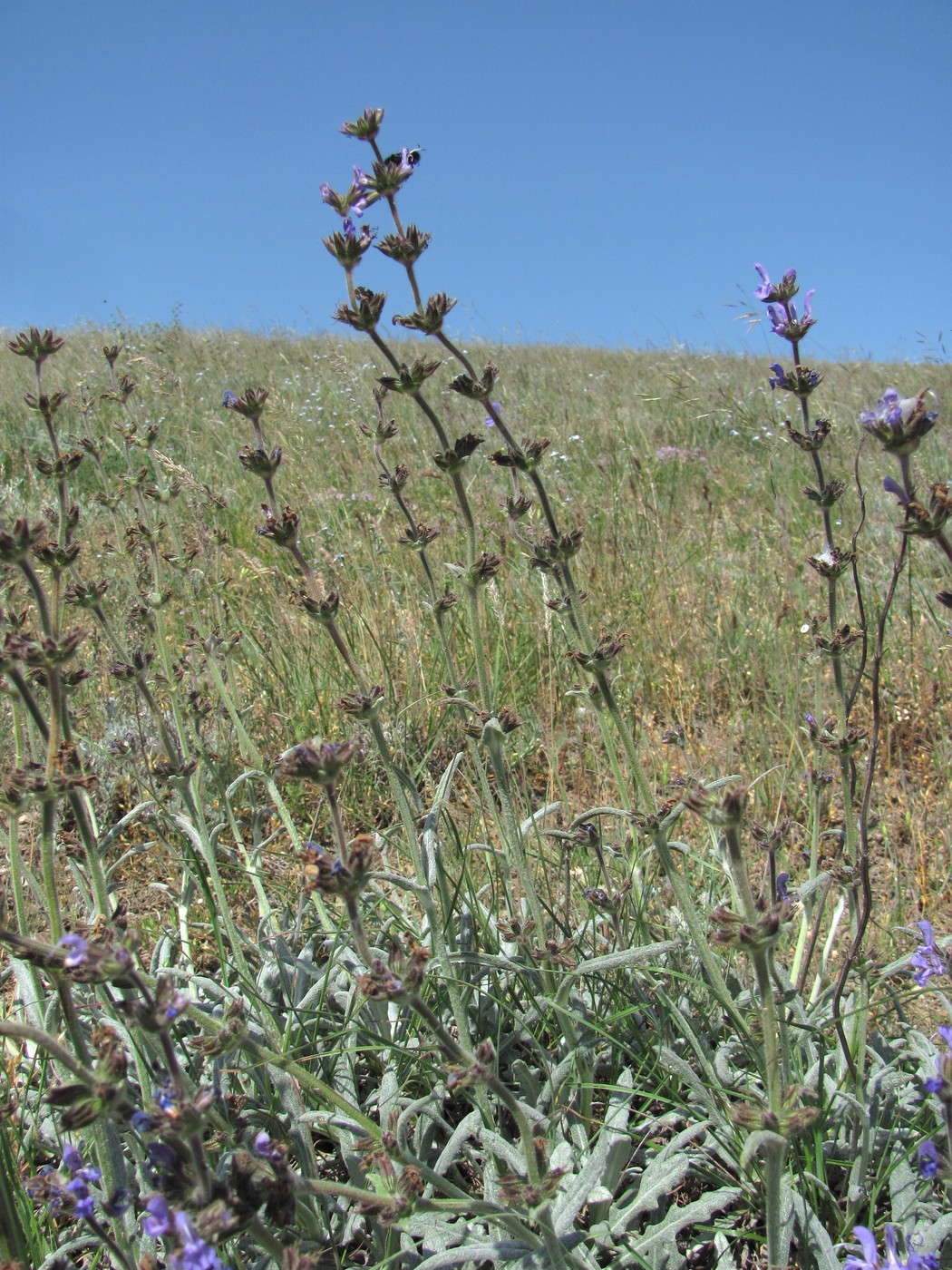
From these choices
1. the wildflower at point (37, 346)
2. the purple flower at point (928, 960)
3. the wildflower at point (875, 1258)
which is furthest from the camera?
the wildflower at point (37, 346)

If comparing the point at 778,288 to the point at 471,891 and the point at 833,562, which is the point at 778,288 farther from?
the point at 471,891

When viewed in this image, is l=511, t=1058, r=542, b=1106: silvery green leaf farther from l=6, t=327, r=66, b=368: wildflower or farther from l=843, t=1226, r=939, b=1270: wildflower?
l=6, t=327, r=66, b=368: wildflower

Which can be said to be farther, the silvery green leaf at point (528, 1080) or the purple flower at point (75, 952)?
the silvery green leaf at point (528, 1080)

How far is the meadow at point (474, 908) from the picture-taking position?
119cm

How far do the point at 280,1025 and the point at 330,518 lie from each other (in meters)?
3.25

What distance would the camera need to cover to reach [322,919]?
211 centimetres

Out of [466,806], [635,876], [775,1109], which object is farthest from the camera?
[466,806]

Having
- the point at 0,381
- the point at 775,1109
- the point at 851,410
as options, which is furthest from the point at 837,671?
the point at 0,381

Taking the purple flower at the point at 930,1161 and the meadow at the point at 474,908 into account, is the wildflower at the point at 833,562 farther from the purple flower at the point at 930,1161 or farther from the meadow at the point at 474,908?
the purple flower at the point at 930,1161

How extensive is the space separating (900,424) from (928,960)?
0.84m

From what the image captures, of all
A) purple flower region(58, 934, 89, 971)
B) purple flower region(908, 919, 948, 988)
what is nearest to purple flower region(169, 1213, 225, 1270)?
purple flower region(58, 934, 89, 971)

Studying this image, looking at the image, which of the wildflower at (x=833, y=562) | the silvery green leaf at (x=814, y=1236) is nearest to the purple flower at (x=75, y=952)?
the silvery green leaf at (x=814, y=1236)

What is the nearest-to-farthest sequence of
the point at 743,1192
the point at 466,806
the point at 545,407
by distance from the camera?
the point at 743,1192
the point at 466,806
the point at 545,407

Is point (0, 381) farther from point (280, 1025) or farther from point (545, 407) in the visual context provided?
point (280, 1025)
